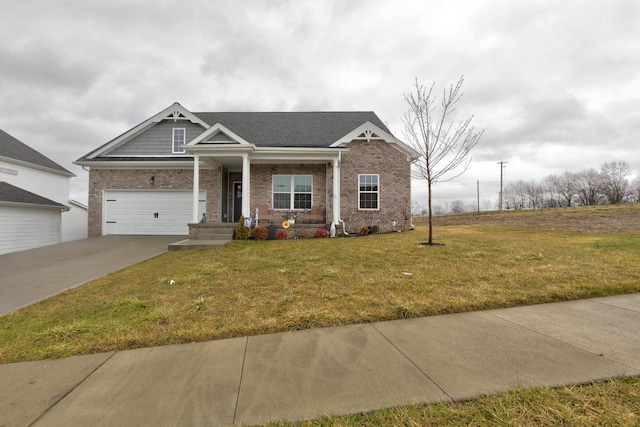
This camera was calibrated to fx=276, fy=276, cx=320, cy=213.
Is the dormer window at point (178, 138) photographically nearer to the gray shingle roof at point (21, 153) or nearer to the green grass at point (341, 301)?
the green grass at point (341, 301)

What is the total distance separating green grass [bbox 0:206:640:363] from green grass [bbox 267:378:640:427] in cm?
150

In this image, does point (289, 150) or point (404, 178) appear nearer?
point (289, 150)

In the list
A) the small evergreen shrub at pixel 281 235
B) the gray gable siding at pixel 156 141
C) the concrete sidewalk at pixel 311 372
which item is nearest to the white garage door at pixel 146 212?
the gray gable siding at pixel 156 141

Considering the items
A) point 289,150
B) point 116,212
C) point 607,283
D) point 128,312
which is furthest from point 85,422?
point 116,212

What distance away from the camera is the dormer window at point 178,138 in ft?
46.4

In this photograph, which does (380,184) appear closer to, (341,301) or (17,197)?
(341,301)

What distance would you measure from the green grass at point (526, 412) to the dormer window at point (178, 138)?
49.3 feet

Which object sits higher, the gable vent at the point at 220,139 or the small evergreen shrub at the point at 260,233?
the gable vent at the point at 220,139

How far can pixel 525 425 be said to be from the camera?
1.62m

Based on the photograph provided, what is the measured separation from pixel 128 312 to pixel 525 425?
4277mm

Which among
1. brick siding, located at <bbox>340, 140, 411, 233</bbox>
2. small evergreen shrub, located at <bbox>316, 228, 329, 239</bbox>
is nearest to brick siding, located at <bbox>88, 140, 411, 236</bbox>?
brick siding, located at <bbox>340, 140, 411, 233</bbox>

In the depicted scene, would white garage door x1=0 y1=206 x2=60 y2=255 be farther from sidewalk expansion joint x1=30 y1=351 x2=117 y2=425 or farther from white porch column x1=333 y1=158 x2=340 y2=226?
sidewalk expansion joint x1=30 y1=351 x2=117 y2=425

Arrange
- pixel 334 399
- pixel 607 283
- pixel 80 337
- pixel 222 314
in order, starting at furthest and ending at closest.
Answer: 1. pixel 607 283
2. pixel 222 314
3. pixel 80 337
4. pixel 334 399

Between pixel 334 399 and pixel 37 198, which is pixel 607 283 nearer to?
pixel 334 399
